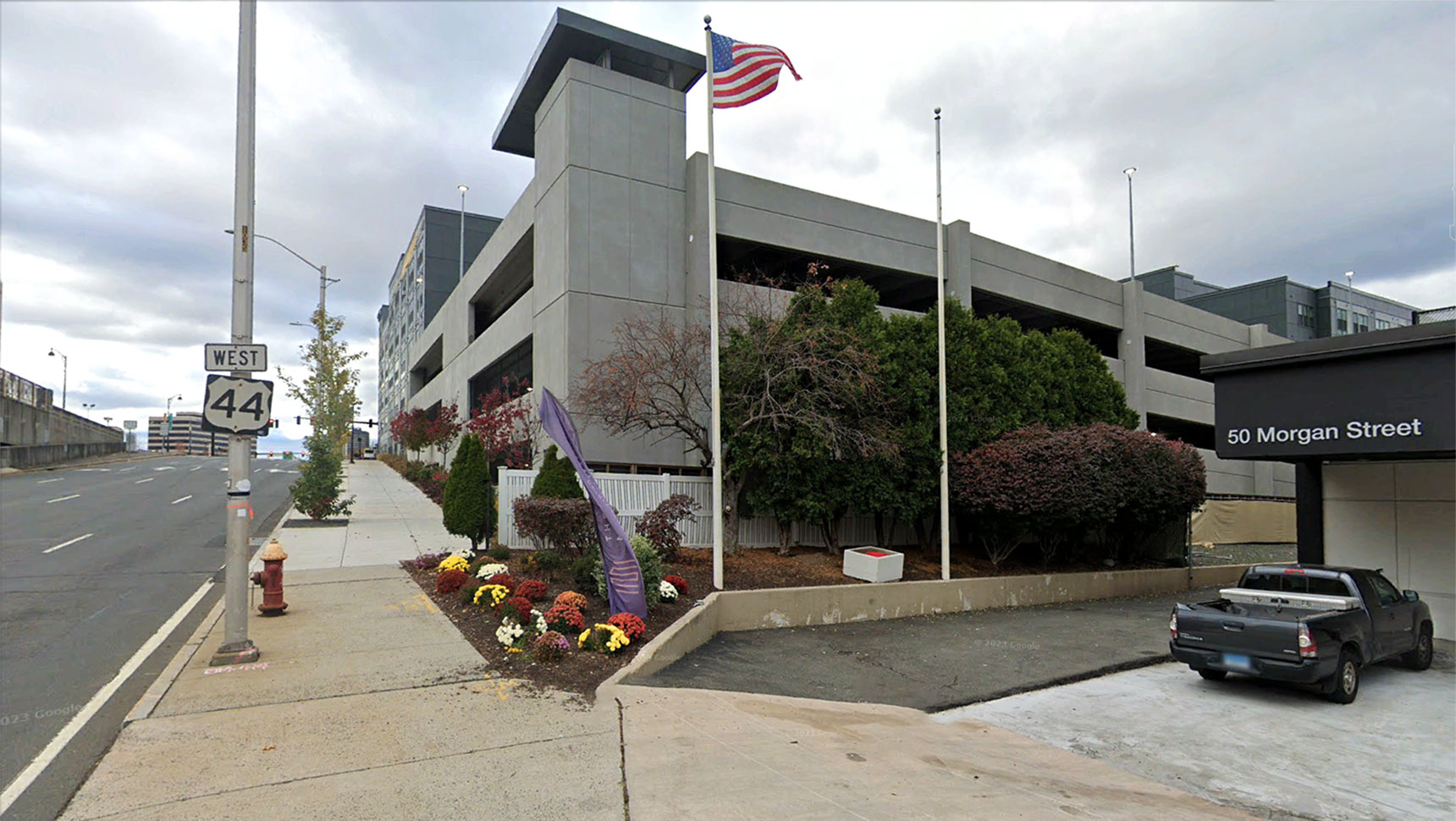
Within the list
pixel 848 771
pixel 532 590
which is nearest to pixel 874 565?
pixel 532 590

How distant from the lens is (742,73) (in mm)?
13281

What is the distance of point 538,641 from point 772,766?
3.58 m

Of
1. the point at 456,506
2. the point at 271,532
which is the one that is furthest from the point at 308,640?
the point at 271,532

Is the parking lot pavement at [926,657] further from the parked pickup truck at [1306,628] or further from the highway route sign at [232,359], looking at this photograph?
the highway route sign at [232,359]

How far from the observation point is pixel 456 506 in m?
15.0

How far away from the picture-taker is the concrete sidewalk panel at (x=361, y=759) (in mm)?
5195

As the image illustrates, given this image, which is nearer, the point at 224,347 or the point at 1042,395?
the point at 224,347

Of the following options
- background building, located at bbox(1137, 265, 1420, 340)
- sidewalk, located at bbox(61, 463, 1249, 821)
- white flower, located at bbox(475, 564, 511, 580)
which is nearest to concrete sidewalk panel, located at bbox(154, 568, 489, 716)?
sidewalk, located at bbox(61, 463, 1249, 821)

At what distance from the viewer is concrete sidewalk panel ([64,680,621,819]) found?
520 centimetres

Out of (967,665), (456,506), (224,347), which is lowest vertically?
(967,665)

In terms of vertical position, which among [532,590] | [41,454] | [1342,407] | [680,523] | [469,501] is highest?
[1342,407]

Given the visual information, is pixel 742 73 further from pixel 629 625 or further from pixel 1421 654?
pixel 1421 654

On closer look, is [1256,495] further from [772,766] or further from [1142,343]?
[772,766]

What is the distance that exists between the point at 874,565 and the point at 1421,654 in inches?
321
